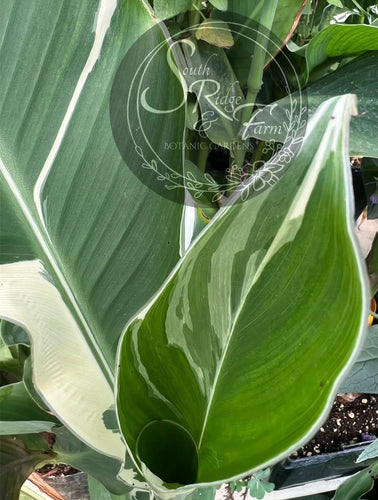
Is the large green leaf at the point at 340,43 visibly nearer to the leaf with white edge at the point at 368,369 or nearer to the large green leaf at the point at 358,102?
the large green leaf at the point at 358,102

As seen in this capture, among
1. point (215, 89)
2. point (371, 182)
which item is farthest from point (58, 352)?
point (371, 182)

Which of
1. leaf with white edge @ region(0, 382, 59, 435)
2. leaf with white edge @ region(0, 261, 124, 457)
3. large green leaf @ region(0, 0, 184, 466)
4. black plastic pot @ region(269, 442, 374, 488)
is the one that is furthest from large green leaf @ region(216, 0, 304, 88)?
black plastic pot @ region(269, 442, 374, 488)

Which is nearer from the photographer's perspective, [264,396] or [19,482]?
[264,396]

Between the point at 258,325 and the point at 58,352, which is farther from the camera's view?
the point at 58,352

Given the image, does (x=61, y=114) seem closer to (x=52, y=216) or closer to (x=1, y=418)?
(x=52, y=216)

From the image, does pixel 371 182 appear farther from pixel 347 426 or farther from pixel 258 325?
pixel 258 325

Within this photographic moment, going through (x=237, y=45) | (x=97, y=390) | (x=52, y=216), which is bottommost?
(x=97, y=390)

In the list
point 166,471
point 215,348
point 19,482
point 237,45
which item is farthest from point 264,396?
point 237,45
